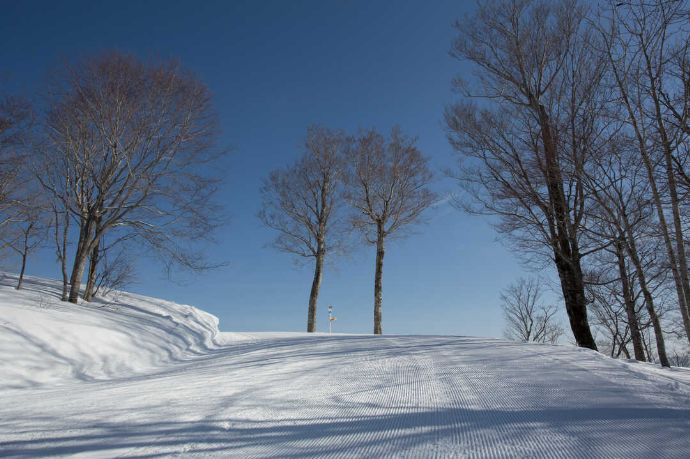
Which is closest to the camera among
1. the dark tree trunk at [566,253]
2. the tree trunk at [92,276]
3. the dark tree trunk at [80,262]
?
the dark tree trunk at [566,253]

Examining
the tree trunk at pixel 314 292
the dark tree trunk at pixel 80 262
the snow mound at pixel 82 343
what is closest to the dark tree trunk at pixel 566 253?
the snow mound at pixel 82 343

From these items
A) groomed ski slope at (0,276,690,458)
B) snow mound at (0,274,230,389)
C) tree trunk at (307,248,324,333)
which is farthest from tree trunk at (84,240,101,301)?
tree trunk at (307,248,324,333)

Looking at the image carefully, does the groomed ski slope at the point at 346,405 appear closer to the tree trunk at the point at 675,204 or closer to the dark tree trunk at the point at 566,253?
the tree trunk at the point at 675,204

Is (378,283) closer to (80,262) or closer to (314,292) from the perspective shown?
(314,292)

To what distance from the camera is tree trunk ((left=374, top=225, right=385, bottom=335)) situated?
1412cm

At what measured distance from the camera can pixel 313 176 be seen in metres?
16.9

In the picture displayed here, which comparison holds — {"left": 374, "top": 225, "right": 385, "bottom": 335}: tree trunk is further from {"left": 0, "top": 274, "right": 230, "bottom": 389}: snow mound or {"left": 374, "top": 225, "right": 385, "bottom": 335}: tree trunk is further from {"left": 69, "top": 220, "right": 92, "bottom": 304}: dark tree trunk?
{"left": 69, "top": 220, "right": 92, "bottom": 304}: dark tree trunk

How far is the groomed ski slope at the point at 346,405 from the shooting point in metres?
2.30

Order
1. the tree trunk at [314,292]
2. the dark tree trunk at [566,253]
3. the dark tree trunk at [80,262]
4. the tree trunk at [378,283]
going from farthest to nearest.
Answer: the tree trunk at [314,292]
the tree trunk at [378,283]
the dark tree trunk at [80,262]
the dark tree trunk at [566,253]

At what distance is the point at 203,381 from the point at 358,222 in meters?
11.9

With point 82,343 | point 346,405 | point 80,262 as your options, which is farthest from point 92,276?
point 346,405

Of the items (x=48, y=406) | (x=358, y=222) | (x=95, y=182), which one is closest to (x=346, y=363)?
(x=48, y=406)

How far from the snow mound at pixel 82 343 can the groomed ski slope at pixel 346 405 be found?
0.03m

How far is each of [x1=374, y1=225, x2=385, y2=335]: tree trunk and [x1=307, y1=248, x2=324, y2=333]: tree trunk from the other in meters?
2.35
